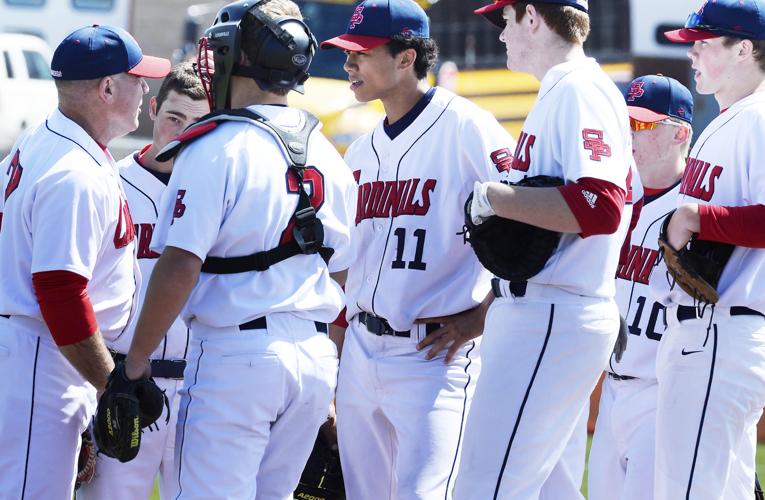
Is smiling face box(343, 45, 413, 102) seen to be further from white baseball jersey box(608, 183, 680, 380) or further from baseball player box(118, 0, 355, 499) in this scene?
white baseball jersey box(608, 183, 680, 380)

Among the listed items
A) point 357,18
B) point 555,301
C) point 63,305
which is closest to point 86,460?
point 63,305

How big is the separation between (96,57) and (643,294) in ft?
7.61

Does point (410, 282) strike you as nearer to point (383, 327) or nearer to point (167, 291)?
point (383, 327)

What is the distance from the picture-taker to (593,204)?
3.20 m

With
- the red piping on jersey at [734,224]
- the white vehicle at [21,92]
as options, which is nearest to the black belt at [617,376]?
the red piping on jersey at [734,224]

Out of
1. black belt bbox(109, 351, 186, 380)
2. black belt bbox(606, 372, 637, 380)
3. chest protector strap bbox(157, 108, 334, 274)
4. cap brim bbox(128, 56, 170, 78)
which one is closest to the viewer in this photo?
chest protector strap bbox(157, 108, 334, 274)

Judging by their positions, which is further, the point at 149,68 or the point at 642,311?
the point at 642,311

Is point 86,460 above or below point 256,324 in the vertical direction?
below

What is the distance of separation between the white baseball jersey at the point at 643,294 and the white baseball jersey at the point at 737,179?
2.26 feet

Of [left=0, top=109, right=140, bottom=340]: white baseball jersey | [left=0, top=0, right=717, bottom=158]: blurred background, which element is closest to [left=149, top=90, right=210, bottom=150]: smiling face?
[left=0, top=109, right=140, bottom=340]: white baseball jersey

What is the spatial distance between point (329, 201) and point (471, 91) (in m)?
9.12

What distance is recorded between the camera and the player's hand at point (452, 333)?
3.99 m

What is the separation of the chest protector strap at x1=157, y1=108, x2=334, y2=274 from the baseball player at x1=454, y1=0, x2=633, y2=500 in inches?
20.8

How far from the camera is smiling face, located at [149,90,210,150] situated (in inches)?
172
